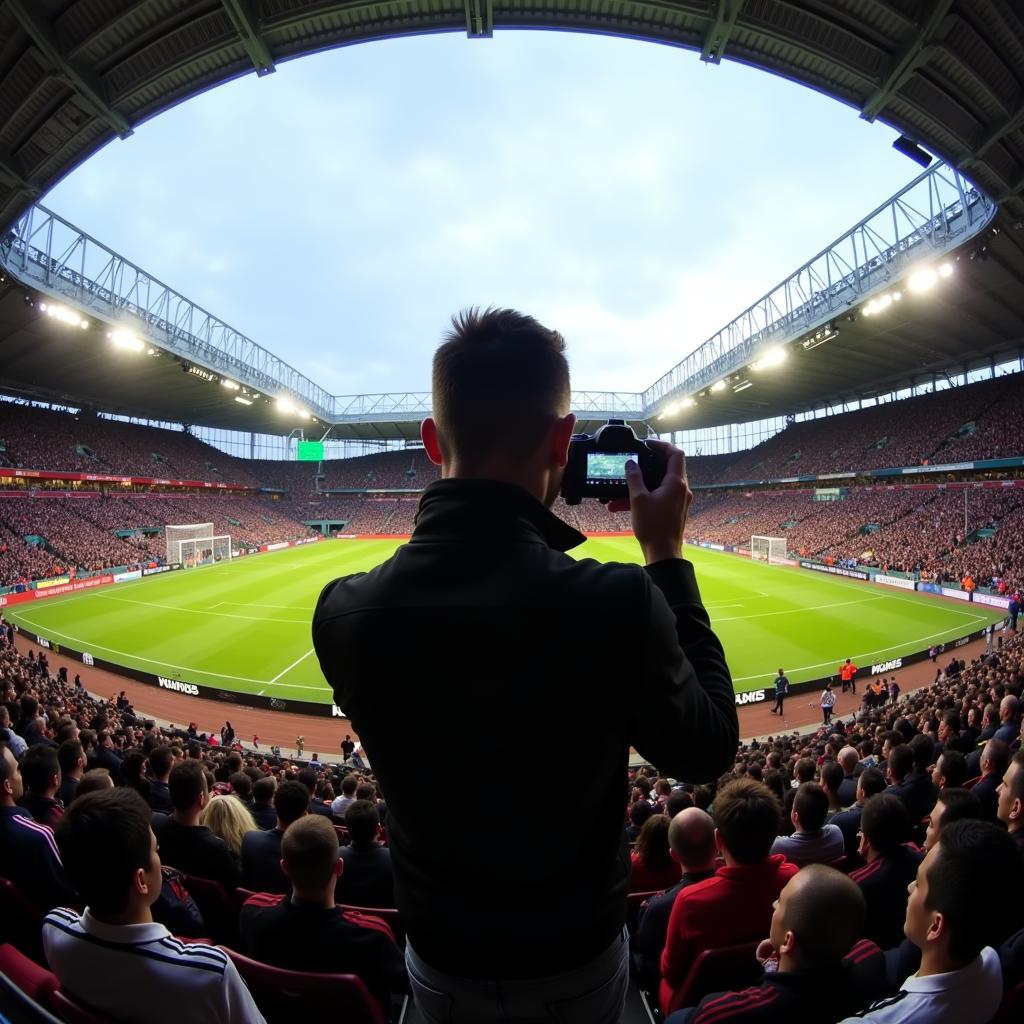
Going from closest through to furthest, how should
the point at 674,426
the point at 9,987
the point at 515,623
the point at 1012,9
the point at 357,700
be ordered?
the point at 515,623
the point at 357,700
the point at 9,987
the point at 1012,9
the point at 674,426

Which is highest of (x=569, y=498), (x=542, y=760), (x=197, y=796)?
(x=569, y=498)

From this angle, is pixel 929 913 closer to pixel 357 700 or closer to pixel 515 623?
pixel 515 623

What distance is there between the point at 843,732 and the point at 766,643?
11755mm

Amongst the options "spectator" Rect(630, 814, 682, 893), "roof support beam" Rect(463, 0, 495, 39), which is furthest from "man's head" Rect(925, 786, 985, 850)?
"roof support beam" Rect(463, 0, 495, 39)

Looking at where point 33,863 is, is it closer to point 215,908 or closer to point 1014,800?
point 215,908

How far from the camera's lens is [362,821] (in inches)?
150

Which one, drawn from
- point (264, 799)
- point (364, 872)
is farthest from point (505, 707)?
point (264, 799)

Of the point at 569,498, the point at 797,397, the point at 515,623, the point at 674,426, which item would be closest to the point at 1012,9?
the point at 569,498

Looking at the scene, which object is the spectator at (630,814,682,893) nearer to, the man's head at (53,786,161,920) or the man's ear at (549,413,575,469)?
the man's head at (53,786,161,920)

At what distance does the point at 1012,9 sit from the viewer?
29.2 feet

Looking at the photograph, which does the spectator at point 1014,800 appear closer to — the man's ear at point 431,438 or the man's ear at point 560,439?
the man's ear at point 560,439

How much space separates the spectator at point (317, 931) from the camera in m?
2.58

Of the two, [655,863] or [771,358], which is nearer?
[655,863]

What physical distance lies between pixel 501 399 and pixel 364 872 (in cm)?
377
